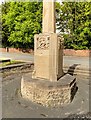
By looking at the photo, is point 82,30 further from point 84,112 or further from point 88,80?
point 84,112

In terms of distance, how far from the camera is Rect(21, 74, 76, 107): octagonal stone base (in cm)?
781

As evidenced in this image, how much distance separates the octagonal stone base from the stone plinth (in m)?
0.56

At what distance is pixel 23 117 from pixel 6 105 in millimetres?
1187

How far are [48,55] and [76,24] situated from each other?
743 inches

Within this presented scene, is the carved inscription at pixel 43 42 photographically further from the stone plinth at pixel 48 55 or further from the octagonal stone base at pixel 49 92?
the octagonal stone base at pixel 49 92

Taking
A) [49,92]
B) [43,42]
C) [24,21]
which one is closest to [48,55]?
[43,42]

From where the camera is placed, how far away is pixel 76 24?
26797 millimetres

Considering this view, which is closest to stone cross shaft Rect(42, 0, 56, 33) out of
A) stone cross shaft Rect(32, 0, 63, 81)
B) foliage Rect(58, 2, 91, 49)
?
stone cross shaft Rect(32, 0, 63, 81)

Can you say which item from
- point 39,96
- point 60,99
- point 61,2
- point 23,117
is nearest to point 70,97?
point 60,99

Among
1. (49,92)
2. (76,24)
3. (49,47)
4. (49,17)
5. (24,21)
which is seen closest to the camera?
(49,92)

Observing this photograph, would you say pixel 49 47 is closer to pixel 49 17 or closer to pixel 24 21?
pixel 49 17

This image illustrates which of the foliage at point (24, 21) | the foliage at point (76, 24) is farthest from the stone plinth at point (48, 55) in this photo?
the foliage at point (76, 24)

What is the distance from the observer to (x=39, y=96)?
26.0ft

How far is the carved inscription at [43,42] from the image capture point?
8.73m
